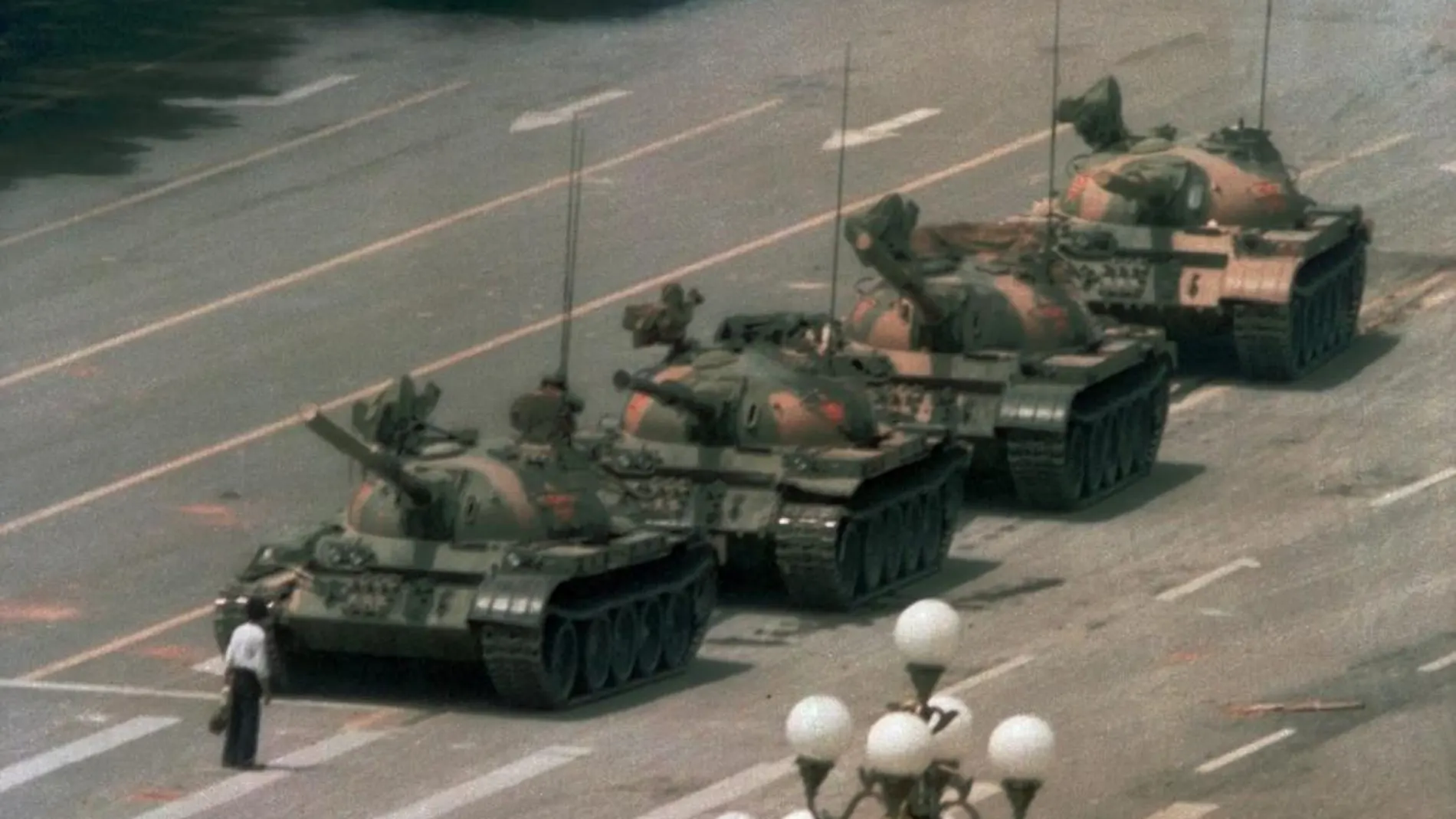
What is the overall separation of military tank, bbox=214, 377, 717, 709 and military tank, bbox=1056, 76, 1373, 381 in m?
12.3

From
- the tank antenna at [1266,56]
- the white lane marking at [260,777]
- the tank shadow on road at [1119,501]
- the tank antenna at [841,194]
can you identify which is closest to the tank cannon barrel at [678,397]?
the tank antenna at [841,194]

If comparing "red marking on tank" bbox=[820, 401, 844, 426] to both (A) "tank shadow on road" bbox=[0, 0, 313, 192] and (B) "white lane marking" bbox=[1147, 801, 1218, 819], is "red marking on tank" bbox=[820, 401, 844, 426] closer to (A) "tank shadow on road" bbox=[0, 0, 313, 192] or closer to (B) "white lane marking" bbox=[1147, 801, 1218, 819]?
(B) "white lane marking" bbox=[1147, 801, 1218, 819]

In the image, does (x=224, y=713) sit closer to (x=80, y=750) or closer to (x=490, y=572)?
(x=80, y=750)

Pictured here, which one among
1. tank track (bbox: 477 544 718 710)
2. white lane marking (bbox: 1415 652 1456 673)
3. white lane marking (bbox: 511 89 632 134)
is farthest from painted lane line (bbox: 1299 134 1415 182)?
tank track (bbox: 477 544 718 710)

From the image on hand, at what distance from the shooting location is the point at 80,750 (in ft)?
119

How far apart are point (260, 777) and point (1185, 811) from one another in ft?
24.0

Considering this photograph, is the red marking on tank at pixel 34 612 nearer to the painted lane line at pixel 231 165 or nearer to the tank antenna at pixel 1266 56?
the painted lane line at pixel 231 165

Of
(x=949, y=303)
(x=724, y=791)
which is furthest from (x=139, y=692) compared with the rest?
(x=949, y=303)

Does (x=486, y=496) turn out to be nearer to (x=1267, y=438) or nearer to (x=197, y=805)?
(x=197, y=805)

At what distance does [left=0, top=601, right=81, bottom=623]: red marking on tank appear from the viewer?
4100 centimetres

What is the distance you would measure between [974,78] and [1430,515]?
2104 cm

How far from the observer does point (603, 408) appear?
49.2m

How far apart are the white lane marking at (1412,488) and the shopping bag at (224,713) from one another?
14281 mm

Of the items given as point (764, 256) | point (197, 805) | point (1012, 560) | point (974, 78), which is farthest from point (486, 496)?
point (974, 78)
